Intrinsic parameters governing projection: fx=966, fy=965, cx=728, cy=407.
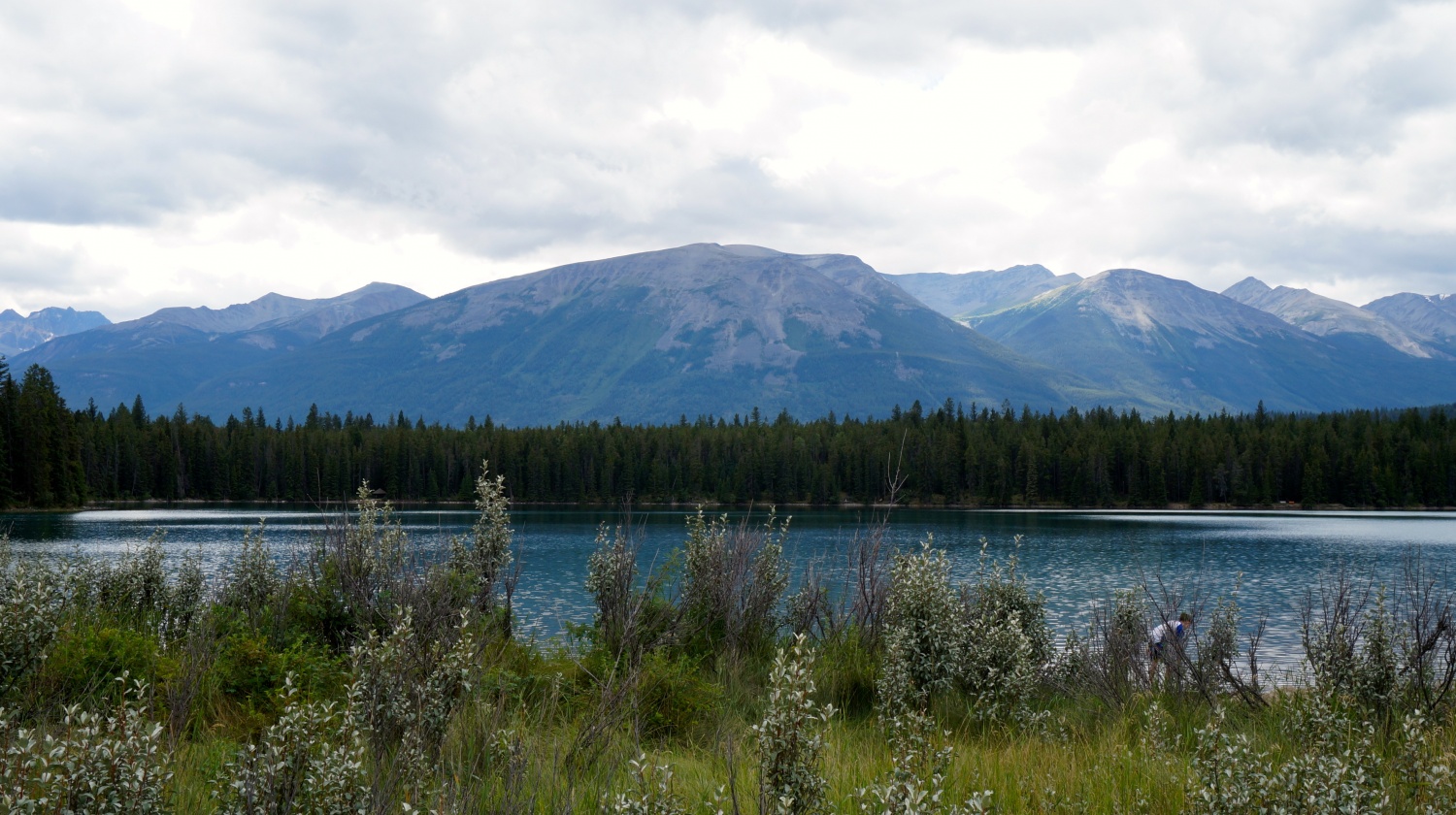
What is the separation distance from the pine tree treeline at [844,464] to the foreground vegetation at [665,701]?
431ft

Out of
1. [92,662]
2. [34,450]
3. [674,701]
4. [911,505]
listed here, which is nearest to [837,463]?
[911,505]

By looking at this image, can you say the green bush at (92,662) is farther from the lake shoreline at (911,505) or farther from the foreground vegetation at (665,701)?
the lake shoreline at (911,505)

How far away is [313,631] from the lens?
14.2 m

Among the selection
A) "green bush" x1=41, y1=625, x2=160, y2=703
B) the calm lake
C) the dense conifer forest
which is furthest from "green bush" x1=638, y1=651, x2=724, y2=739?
the dense conifer forest

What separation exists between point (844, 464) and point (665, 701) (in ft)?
482

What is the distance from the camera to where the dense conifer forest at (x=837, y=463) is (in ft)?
463

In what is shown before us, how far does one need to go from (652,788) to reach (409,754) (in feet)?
8.58

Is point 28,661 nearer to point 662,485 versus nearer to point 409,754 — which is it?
point 409,754

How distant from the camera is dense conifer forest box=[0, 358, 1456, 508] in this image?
463 ft

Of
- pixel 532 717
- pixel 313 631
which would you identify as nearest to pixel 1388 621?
pixel 532 717

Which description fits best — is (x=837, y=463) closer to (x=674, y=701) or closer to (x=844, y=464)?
(x=844, y=464)

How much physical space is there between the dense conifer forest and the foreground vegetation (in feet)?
406

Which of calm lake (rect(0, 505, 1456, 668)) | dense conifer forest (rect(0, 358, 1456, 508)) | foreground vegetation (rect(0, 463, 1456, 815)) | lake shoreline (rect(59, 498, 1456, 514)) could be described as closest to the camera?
foreground vegetation (rect(0, 463, 1456, 815))

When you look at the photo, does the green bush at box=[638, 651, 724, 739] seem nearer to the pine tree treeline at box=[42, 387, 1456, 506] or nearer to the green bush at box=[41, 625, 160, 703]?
the green bush at box=[41, 625, 160, 703]
